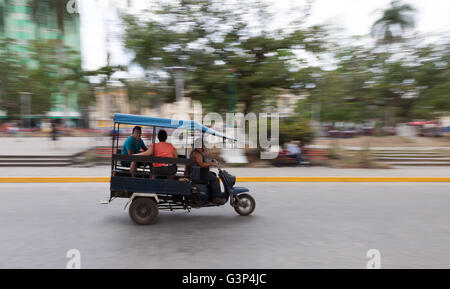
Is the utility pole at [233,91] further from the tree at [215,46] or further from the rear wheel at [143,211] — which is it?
the rear wheel at [143,211]

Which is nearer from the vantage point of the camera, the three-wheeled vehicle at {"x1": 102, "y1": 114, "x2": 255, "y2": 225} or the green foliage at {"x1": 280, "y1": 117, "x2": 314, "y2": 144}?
the three-wheeled vehicle at {"x1": 102, "y1": 114, "x2": 255, "y2": 225}

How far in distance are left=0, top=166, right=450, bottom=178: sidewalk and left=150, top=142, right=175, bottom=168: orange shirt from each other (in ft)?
16.8

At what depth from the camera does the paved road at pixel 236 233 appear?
390 cm

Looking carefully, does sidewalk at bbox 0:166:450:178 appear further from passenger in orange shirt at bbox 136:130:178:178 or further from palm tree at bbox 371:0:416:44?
palm tree at bbox 371:0:416:44

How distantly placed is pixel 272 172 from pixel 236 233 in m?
6.15

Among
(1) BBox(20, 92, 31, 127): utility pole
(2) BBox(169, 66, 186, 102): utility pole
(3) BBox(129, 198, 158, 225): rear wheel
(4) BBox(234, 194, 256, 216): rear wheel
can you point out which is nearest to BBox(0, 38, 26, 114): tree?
(1) BBox(20, 92, 31, 127): utility pole

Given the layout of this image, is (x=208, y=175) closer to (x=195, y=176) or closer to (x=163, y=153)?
(x=195, y=176)

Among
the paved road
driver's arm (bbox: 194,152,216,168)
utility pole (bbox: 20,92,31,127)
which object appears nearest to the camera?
the paved road

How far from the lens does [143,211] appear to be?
17.0 ft

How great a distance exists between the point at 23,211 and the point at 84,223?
156 centimetres

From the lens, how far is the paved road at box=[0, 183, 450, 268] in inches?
154

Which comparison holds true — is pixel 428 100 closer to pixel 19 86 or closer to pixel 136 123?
pixel 136 123
